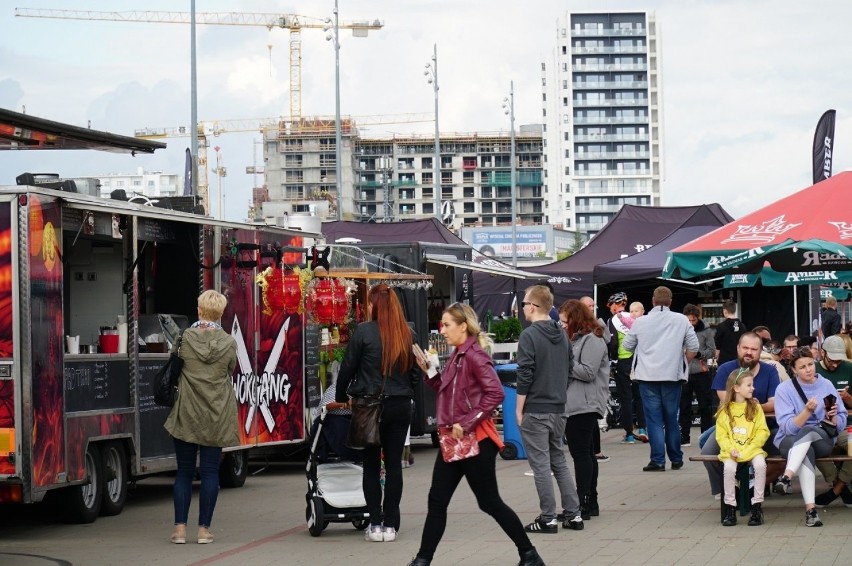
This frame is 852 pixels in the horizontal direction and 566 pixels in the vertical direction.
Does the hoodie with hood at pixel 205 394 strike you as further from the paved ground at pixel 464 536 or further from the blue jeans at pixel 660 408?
the blue jeans at pixel 660 408

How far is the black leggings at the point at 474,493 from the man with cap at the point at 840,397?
3.57 m

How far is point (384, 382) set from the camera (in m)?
10.4

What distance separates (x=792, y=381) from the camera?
1115cm

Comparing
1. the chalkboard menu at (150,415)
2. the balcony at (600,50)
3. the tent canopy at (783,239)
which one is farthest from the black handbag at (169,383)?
the balcony at (600,50)

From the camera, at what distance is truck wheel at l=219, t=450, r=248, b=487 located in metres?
14.6

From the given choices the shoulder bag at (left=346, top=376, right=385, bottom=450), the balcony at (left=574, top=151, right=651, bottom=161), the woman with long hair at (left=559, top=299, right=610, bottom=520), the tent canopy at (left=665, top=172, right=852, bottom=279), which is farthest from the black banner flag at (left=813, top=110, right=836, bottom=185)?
the balcony at (left=574, top=151, right=651, bottom=161)

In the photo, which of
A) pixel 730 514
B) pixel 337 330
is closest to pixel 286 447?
pixel 337 330

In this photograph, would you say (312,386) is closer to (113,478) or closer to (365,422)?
(113,478)

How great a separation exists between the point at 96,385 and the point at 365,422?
9.24ft

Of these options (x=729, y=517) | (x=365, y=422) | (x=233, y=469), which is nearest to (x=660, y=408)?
(x=729, y=517)

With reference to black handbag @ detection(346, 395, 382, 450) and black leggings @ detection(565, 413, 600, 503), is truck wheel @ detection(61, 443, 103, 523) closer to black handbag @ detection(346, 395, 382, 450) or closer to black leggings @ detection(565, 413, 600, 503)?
black handbag @ detection(346, 395, 382, 450)

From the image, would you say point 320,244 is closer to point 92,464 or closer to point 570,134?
point 92,464

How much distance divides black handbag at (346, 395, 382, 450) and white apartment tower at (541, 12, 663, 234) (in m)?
Answer: 170

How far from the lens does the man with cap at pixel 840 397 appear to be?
11172mm
